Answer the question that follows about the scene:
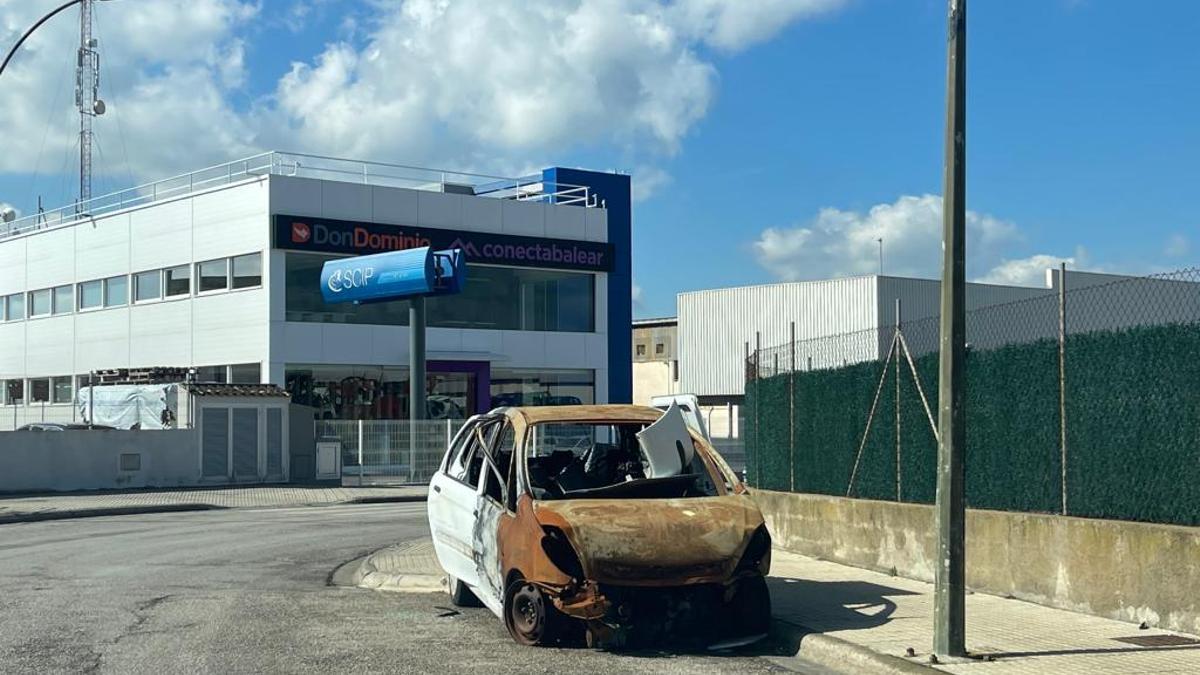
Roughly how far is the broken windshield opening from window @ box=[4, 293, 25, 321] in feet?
150

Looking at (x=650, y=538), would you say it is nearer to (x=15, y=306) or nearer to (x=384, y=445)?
(x=384, y=445)

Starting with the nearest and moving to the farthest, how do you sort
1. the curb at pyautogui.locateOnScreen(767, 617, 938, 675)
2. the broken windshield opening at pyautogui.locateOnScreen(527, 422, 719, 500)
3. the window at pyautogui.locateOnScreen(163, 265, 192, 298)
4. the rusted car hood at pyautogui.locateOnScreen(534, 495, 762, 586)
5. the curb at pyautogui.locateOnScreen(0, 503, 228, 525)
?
the curb at pyautogui.locateOnScreen(767, 617, 938, 675) → the rusted car hood at pyautogui.locateOnScreen(534, 495, 762, 586) → the broken windshield opening at pyautogui.locateOnScreen(527, 422, 719, 500) → the curb at pyautogui.locateOnScreen(0, 503, 228, 525) → the window at pyautogui.locateOnScreen(163, 265, 192, 298)

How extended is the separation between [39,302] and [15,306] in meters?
2.55

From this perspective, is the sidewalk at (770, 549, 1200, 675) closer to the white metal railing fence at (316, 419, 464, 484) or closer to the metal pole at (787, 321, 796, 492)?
the metal pole at (787, 321, 796, 492)

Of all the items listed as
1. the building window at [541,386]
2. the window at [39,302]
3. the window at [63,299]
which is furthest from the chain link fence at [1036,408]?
the window at [39,302]

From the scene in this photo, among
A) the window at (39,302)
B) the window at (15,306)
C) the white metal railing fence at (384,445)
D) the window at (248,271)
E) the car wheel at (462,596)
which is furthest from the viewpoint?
the window at (15,306)

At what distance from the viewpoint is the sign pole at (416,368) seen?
111ft

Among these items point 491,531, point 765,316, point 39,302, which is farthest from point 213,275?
point 491,531

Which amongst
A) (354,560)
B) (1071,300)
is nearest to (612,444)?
(1071,300)

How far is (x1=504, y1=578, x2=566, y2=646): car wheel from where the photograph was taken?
965 cm

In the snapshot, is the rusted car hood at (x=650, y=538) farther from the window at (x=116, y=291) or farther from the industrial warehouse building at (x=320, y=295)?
the window at (x=116, y=291)

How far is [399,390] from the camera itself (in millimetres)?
43312

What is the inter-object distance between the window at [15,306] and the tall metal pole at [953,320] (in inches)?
1958

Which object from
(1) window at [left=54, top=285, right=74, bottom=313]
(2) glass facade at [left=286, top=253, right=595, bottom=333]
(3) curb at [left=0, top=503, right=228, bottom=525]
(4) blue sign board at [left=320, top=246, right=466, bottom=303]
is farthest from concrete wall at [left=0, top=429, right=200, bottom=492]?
(1) window at [left=54, top=285, right=74, bottom=313]
